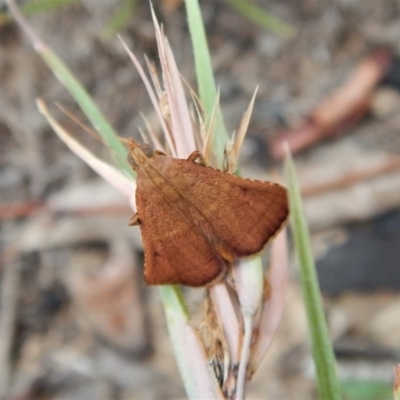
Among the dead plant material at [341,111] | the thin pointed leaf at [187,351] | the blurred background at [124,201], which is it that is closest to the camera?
the thin pointed leaf at [187,351]

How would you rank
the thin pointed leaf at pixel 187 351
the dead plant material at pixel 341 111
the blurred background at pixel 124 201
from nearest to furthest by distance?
the thin pointed leaf at pixel 187 351 < the blurred background at pixel 124 201 < the dead plant material at pixel 341 111

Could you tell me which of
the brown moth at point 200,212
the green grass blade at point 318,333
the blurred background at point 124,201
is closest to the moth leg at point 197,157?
the brown moth at point 200,212

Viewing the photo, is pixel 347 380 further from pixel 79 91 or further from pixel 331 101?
pixel 79 91

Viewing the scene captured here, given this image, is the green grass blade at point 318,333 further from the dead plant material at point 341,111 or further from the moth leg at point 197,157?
the dead plant material at point 341,111

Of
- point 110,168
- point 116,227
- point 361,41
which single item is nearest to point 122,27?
point 116,227

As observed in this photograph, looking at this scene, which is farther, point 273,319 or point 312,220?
point 312,220

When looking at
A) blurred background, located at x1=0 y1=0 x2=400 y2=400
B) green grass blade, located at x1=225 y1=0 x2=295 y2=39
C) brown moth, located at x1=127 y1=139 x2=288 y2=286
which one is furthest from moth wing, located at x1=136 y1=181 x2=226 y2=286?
green grass blade, located at x1=225 y1=0 x2=295 y2=39

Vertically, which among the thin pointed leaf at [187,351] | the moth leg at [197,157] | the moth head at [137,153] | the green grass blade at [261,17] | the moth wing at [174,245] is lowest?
the thin pointed leaf at [187,351]
